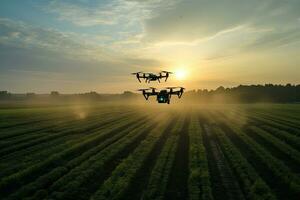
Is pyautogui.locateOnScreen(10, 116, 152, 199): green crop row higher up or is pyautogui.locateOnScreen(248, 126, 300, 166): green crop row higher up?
pyautogui.locateOnScreen(248, 126, 300, 166): green crop row

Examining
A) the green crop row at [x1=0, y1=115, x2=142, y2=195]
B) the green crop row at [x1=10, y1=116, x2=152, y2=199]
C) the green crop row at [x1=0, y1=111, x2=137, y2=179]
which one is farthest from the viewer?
the green crop row at [x1=0, y1=111, x2=137, y2=179]

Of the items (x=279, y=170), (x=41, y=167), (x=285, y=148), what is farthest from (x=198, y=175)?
(x=285, y=148)

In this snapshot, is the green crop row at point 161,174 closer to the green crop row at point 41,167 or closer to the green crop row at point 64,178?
the green crop row at point 64,178

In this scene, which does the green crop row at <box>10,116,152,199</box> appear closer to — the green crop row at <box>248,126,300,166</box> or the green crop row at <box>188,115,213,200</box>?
the green crop row at <box>188,115,213,200</box>

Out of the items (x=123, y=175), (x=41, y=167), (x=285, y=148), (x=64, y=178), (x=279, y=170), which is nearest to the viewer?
(x=64, y=178)

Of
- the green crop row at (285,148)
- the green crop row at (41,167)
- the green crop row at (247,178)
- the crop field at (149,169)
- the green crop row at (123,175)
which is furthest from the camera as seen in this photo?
the green crop row at (285,148)

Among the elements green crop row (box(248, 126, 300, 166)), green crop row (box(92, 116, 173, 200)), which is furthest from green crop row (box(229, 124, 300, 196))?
green crop row (box(92, 116, 173, 200))

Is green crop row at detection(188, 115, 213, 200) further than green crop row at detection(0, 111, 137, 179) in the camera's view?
No

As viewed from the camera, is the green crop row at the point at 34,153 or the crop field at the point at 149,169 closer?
the crop field at the point at 149,169

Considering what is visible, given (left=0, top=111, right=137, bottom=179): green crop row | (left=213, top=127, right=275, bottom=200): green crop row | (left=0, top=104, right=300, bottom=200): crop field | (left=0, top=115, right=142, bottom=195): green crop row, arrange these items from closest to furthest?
(left=213, top=127, right=275, bottom=200): green crop row
(left=0, top=104, right=300, bottom=200): crop field
(left=0, top=115, right=142, bottom=195): green crop row
(left=0, top=111, right=137, bottom=179): green crop row

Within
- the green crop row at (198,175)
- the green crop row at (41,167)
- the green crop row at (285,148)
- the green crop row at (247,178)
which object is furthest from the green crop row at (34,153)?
the green crop row at (285,148)

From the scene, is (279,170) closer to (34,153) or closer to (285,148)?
(285,148)
